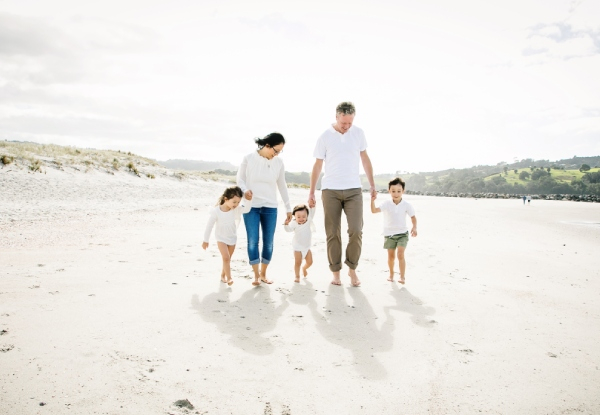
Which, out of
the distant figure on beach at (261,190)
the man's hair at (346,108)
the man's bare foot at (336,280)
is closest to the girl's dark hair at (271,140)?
the distant figure on beach at (261,190)

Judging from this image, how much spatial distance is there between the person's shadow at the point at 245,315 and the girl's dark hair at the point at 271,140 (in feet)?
6.71

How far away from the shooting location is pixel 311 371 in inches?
106

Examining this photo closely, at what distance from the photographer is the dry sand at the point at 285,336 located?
2.34 meters

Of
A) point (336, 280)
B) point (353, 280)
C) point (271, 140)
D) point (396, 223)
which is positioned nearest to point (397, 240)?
point (396, 223)

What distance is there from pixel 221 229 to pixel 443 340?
320 centimetres

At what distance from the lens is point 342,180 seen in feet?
17.1

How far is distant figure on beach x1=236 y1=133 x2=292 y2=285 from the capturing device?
513 cm

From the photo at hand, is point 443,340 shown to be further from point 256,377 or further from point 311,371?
point 256,377

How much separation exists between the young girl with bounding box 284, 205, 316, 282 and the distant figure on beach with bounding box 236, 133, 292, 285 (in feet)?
1.57

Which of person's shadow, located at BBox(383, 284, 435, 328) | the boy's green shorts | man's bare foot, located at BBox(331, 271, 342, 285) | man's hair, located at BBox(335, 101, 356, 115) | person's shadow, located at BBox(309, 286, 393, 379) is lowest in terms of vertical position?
person's shadow, located at BBox(383, 284, 435, 328)

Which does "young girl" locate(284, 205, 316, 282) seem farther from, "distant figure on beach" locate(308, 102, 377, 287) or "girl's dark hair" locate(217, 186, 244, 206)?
"girl's dark hair" locate(217, 186, 244, 206)

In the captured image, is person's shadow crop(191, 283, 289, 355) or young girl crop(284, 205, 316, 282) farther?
young girl crop(284, 205, 316, 282)

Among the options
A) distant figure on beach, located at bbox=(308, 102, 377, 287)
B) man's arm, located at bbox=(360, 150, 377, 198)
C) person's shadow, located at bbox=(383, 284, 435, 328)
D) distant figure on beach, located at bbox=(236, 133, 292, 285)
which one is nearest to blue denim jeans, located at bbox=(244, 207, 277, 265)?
distant figure on beach, located at bbox=(236, 133, 292, 285)

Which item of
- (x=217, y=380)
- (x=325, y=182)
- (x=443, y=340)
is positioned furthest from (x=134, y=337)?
Answer: (x=325, y=182)
